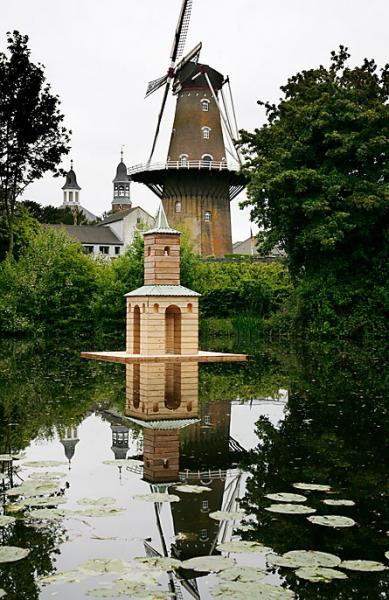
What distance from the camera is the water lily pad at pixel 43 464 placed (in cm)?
750

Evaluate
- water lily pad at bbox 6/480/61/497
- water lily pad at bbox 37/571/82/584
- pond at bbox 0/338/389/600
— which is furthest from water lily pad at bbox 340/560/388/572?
water lily pad at bbox 6/480/61/497

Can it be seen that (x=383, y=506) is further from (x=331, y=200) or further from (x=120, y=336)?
(x=120, y=336)

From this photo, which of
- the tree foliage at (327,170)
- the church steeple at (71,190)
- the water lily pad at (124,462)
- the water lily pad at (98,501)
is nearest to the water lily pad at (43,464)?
the water lily pad at (124,462)

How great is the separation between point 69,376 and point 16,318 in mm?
17214

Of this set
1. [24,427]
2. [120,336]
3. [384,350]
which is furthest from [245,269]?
[24,427]

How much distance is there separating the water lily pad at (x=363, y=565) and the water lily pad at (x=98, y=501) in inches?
83.5

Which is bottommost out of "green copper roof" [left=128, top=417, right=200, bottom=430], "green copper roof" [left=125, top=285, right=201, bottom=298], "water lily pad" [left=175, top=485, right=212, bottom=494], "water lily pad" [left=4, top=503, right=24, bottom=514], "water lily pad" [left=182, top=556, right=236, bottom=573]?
"water lily pad" [left=182, top=556, right=236, bottom=573]

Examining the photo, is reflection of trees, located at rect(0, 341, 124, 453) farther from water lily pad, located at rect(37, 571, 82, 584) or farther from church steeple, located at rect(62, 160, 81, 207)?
church steeple, located at rect(62, 160, 81, 207)

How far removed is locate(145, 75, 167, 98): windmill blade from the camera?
45.1 meters

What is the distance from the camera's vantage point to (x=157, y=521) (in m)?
5.68

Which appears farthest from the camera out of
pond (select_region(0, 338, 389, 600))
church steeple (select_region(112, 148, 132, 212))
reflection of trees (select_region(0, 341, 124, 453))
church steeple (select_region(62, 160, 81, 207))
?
church steeple (select_region(62, 160, 81, 207))

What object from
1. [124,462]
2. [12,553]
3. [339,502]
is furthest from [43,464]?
[339,502]

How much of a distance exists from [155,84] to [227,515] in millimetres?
42754

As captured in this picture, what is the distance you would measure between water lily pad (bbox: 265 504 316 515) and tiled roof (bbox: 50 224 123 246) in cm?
6193
